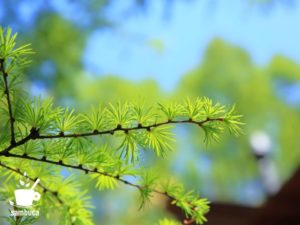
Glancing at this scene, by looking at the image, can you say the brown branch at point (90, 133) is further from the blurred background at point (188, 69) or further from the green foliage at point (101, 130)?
the blurred background at point (188, 69)

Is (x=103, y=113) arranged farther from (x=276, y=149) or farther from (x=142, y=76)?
(x=142, y=76)

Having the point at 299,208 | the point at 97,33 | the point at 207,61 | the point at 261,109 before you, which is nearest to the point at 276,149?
the point at 261,109

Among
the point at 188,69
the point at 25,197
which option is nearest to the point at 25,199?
the point at 25,197

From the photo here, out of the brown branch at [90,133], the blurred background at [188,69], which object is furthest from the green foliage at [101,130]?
the blurred background at [188,69]

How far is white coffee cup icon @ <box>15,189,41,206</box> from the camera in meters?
0.40

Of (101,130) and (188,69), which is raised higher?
(188,69)

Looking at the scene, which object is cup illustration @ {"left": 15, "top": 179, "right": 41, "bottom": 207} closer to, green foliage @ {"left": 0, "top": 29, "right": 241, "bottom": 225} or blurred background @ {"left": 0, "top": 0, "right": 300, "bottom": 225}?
green foliage @ {"left": 0, "top": 29, "right": 241, "bottom": 225}

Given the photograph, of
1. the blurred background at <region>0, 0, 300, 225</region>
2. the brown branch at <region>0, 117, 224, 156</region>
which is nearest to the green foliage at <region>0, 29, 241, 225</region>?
the brown branch at <region>0, 117, 224, 156</region>

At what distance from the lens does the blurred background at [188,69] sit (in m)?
3.30

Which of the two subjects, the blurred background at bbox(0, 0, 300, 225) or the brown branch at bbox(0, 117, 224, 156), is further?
the blurred background at bbox(0, 0, 300, 225)

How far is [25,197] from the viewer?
404 millimetres

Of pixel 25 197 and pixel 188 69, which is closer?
pixel 25 197

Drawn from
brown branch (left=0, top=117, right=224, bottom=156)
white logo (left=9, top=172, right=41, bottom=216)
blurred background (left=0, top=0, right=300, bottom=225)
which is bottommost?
white logo (left=9, top=172, right=41, bottom=216)

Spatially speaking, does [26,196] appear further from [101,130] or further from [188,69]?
[188,69]
